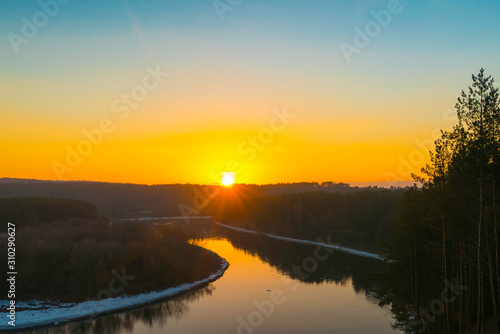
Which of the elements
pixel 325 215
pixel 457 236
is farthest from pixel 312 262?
pixel 325 215

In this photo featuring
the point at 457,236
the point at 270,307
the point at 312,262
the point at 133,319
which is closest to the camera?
the point at 457,236

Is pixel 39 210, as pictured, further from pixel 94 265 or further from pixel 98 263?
pixel 94 265

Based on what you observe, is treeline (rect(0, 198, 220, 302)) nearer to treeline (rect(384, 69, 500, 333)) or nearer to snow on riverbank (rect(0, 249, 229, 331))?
snow on riverbank (rect(0, 249, 229, 331))

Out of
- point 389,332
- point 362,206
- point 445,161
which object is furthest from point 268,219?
point 445,161

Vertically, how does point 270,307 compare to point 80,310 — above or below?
above

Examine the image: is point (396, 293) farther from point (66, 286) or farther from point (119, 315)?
point (66, 286)
